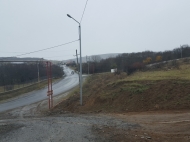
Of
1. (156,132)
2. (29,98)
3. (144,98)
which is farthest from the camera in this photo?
(29,98)

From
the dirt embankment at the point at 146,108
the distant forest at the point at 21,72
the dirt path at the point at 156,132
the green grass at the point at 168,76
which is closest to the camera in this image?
the dirt path at the point at 156,132

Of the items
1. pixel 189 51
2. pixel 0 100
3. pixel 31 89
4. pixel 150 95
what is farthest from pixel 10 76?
pixel 150 95

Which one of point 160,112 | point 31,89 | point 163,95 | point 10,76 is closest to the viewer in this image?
point 160,112

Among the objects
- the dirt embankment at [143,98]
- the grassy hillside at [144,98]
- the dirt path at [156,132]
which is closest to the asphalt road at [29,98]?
the grassy hillside at [144,98]

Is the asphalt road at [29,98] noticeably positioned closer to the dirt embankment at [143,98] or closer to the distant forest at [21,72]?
the dirt embankment at [143,98]

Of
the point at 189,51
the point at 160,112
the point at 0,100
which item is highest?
the point at 189,51

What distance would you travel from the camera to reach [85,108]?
16828mm

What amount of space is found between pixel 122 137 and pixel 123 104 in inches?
289

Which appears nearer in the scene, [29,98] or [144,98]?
[144,98]

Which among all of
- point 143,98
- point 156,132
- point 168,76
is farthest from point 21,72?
point 156,132

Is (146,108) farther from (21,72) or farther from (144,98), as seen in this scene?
(21,72)

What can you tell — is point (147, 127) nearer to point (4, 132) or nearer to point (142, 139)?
point (142, 139)

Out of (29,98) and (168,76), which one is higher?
(168,76)

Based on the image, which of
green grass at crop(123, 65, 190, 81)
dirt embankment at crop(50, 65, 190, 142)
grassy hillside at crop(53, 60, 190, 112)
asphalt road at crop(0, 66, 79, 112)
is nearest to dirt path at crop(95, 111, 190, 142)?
dirt embankment at crop(50, 65, 190, 142)
